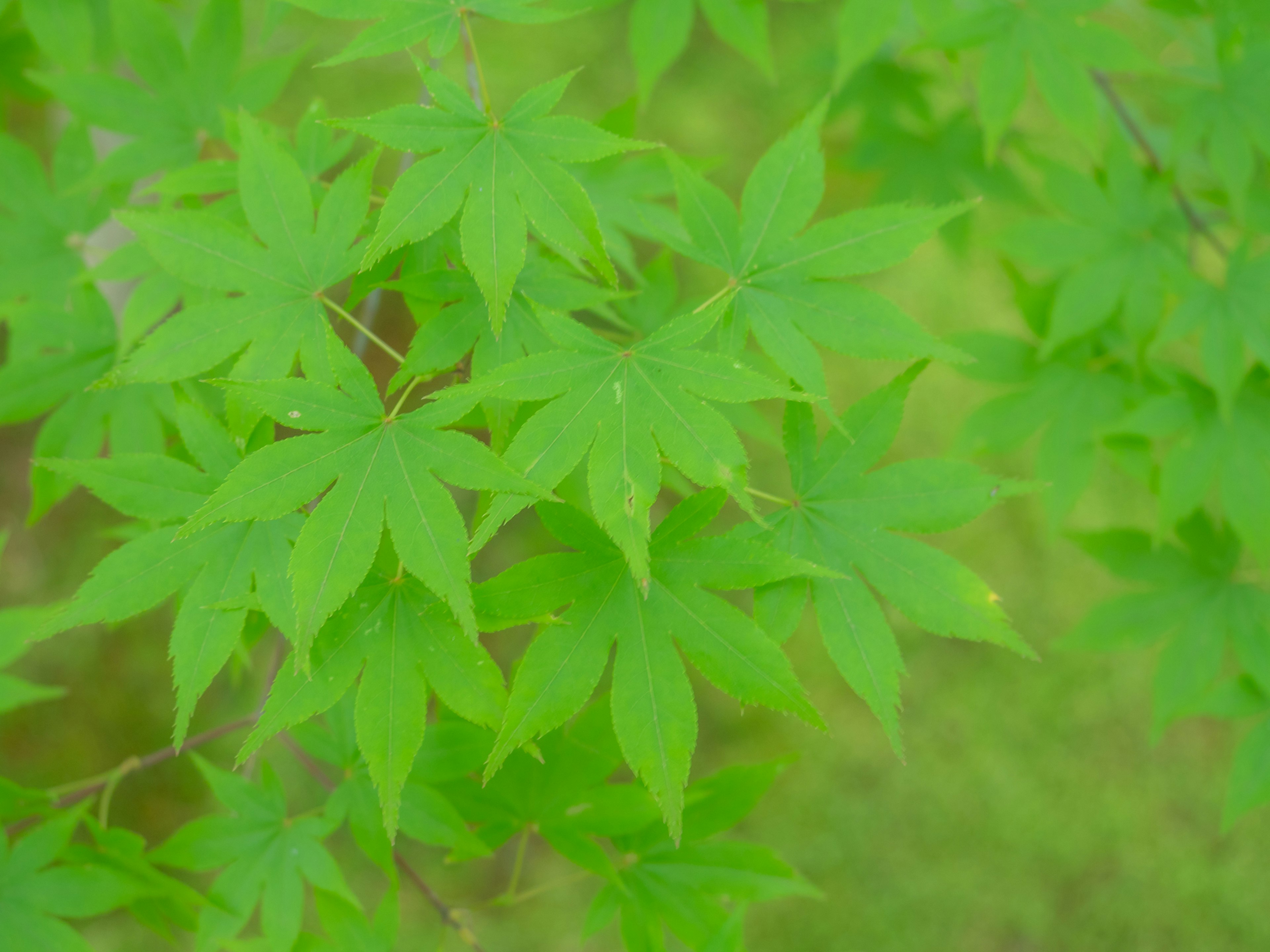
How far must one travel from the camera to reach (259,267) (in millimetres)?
799

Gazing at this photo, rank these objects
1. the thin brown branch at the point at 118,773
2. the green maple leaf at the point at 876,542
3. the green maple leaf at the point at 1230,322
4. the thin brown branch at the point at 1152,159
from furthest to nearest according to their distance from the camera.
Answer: the thin brown branch at the point at 1152,159 → the green maple leaf at the point at 1230,322 → the thin brown branch at the point at 118,773 → the green maple leaf at the point at 876,542

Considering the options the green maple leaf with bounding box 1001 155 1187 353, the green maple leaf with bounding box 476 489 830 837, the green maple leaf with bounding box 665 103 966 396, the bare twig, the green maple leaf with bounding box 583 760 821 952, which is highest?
the bare twig

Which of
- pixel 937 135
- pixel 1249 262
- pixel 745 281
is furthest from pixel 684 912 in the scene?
pixel 937 135

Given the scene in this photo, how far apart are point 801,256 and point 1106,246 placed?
26.4 inches

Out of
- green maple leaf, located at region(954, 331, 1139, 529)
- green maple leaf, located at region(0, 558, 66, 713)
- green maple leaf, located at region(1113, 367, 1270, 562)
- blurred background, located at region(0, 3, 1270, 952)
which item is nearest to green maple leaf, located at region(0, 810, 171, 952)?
green maple leaf, located at region(0, 558, 66, 713)

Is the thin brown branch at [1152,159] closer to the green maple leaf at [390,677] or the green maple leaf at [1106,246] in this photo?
the green maple leaf at [1106,246]

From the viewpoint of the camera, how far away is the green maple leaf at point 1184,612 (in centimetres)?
123

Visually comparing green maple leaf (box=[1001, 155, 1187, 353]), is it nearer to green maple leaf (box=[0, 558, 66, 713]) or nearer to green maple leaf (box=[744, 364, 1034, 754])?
green maple leaf (box=[744, 364, 1034, 754])

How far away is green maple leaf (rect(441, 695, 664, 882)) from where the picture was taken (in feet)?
3.10

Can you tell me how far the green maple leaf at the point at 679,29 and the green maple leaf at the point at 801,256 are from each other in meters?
0.36

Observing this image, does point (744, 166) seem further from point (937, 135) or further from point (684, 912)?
point (684, 912)

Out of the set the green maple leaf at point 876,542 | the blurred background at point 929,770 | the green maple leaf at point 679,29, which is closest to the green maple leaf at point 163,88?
the green maple leaf at point 679,29

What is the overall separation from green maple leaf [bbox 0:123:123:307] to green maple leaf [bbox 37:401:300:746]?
0.55 m

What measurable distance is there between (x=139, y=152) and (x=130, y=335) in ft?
0.90
